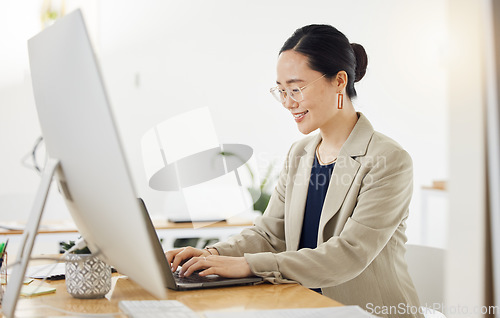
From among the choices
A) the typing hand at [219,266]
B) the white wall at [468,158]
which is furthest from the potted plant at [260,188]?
the white wall at [468,158]

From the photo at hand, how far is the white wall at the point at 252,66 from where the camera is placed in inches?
168

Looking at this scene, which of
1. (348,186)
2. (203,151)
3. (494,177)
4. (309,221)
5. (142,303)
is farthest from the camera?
(203,151)

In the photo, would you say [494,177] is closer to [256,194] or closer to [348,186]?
[348,186]

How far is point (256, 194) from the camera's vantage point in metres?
3.91

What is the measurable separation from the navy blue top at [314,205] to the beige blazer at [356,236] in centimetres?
3

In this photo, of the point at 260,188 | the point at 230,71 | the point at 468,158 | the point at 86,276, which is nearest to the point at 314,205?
the point at 86,276

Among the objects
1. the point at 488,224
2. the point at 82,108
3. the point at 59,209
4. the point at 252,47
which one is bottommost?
the point at 59,209

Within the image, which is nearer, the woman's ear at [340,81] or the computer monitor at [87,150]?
the computer monitor at [87,150]

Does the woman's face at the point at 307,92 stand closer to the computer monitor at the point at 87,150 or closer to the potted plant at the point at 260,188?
the computer monitor at the point at 87,150

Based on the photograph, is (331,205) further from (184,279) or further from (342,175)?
(184,279)

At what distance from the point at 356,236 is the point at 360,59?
2.23ft

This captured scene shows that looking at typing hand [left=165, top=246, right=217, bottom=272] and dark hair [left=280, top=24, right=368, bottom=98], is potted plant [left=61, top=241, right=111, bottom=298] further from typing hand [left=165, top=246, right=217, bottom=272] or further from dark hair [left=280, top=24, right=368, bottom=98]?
dark hair [left=280, top=24, right=368, bottom=98]

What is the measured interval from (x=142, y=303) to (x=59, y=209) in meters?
3.33

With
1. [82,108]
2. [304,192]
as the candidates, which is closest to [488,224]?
[82,108]
